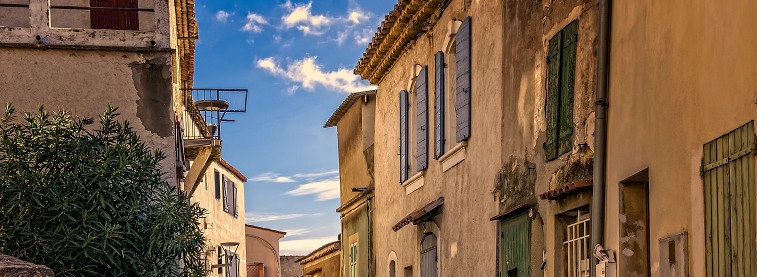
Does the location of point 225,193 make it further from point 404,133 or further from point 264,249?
point 404,133

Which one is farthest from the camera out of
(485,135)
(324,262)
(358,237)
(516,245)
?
(324,262)

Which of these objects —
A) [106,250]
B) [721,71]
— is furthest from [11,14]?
[721,71]

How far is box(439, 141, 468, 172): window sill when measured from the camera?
15.2m

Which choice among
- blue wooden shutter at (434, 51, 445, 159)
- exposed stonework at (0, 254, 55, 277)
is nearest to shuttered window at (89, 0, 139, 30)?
blue wooden shutter at (434, 51, 445, 159)

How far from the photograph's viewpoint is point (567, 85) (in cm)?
1087

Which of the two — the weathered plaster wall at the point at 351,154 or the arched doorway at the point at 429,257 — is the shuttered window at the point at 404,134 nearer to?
the arched doorway at the point at 429,257

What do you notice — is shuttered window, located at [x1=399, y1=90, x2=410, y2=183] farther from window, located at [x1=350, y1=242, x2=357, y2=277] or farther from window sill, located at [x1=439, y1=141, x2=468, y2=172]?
window, located at [x1=350, y1=242, x2=357, y2=277]

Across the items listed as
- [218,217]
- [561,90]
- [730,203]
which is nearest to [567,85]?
[561,90]

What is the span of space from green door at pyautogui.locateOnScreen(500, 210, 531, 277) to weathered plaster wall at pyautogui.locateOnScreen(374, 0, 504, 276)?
568 millimetres

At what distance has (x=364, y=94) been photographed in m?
22.8

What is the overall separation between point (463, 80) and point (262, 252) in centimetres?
3655

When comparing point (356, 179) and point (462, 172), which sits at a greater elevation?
point (356, 179)

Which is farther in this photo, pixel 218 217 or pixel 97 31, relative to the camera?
pixel 218 217

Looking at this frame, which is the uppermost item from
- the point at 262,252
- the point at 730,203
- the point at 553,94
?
the point at 553,94
